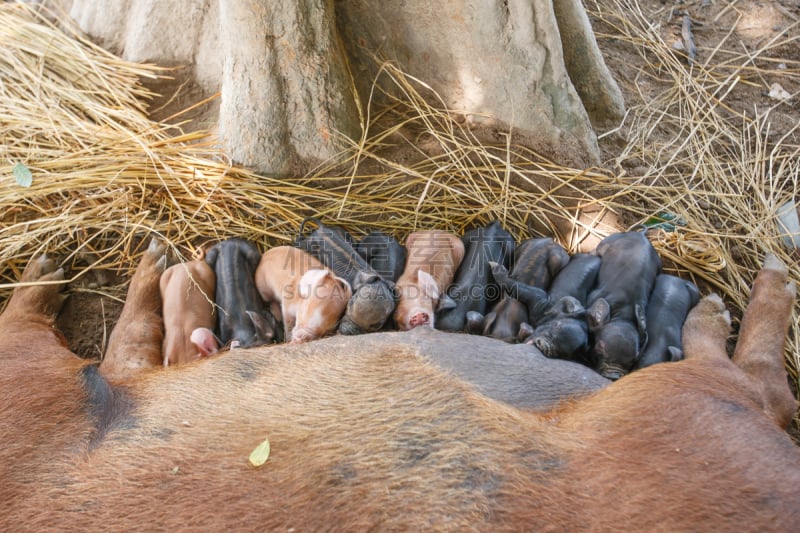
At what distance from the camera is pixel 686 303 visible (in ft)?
11.6

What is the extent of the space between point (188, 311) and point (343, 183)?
1202 mm

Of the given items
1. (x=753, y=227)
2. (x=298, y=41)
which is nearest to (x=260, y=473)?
(x=298, y=41)

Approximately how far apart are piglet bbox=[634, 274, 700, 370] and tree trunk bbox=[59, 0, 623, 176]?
0.97 metres

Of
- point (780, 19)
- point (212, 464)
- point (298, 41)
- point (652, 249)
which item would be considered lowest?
point (212, 464)

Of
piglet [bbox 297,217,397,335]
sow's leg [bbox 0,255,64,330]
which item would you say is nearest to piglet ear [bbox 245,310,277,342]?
piglet [bbox 297,217,397,335]

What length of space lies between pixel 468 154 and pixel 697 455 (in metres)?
2.40

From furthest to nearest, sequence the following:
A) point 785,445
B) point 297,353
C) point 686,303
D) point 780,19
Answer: point 780,19, point 686,303, point 297,353, point 785,445

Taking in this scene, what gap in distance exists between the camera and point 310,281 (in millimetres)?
3670

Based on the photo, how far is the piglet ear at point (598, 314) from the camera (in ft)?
11.2

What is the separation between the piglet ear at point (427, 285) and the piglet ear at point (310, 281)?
517 mm

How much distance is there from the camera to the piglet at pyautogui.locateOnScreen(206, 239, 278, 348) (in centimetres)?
357

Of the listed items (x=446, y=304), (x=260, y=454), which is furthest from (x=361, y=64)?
(x=260, y=454)

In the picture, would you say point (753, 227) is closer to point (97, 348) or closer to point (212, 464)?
point (212, 464)

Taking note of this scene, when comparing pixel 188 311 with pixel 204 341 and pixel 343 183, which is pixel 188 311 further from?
pixel 343 183
